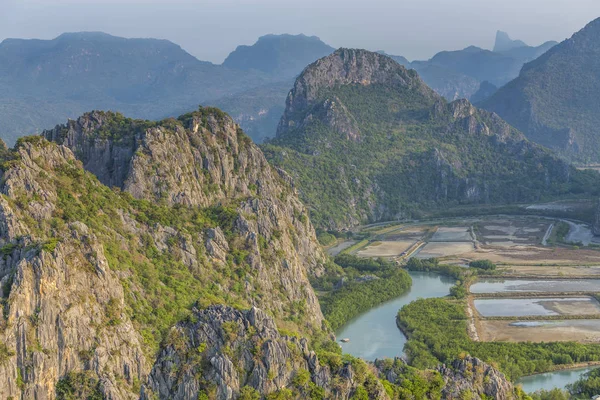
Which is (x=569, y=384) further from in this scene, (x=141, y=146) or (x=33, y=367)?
(x=141, y=146)

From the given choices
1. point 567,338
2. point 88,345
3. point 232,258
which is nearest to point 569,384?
point 567,338

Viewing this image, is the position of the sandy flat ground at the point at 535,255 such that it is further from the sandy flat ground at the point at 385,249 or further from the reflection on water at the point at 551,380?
the reflection on water at the point at 551,380

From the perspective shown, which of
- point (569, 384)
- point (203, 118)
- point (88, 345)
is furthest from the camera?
point (203, 118)

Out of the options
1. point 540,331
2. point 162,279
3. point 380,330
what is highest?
point 162,279

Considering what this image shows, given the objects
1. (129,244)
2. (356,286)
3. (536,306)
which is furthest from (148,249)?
(536,306)

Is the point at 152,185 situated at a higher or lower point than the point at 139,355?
higher

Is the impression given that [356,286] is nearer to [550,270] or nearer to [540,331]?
[540,331]

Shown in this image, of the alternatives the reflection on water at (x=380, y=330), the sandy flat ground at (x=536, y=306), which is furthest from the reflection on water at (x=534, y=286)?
the reflection on water at (x=380, y=330)

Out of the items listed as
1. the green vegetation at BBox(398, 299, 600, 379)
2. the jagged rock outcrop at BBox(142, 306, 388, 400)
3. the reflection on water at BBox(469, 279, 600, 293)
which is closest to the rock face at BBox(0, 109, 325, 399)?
the green vegetation at BBox(398, 299, 600, 379)
